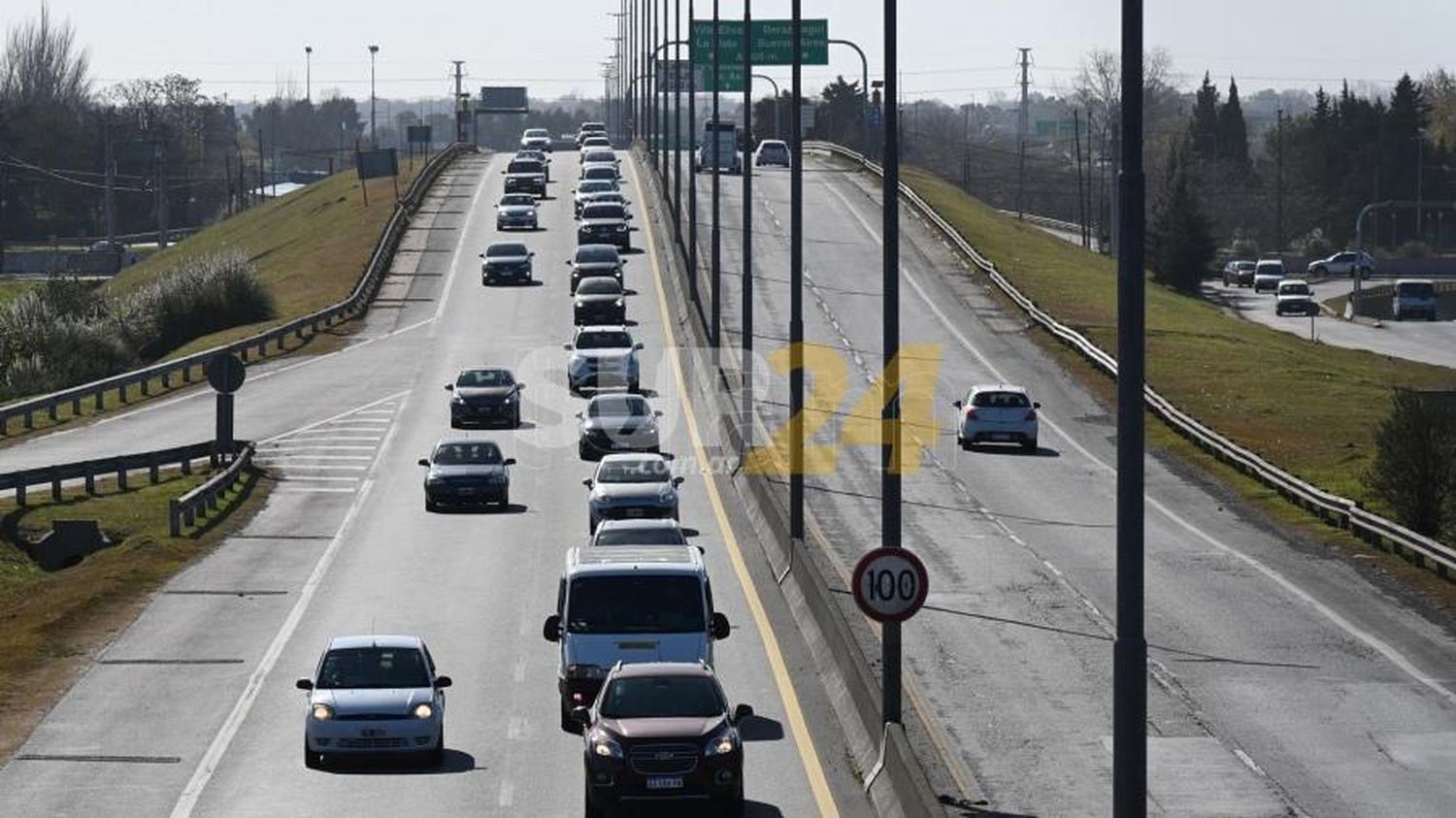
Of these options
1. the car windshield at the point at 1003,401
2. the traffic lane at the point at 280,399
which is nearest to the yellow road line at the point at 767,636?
the car windshield at the point at 1003,401

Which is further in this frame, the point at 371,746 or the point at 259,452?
the point at 259,452

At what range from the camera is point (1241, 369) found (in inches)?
2987

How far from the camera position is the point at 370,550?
43469mm


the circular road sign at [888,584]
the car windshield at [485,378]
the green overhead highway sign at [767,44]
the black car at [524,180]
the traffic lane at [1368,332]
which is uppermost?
the green overhead highway sign at [767,44]

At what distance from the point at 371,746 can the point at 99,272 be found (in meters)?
143

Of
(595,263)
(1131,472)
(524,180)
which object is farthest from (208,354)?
(1131,472)

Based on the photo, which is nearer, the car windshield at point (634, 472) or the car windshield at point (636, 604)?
the car windshield at point (636, 604)

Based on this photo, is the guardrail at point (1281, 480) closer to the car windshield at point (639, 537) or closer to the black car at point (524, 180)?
the car windshield at point (639, 537)

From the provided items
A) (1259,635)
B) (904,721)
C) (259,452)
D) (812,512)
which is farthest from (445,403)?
(904,721)

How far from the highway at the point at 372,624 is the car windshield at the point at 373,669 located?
86cm

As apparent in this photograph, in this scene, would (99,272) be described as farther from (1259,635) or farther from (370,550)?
(1259,635)

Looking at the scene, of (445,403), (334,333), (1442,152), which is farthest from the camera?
(1442,152)

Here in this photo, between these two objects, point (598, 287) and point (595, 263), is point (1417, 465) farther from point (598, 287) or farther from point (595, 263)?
point (595, 263)

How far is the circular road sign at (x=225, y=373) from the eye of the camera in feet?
172
